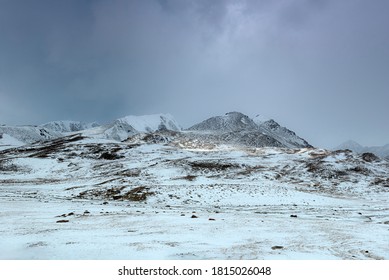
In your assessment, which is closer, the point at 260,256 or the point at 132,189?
the point at 260,256

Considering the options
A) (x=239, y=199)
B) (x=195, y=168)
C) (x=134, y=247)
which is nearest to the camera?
(x=134, y=247)

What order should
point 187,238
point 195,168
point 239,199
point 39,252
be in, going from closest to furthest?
point 39,252 → point 187,238 → point 239,199 → point 195,168

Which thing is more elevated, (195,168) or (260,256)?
(195,168)

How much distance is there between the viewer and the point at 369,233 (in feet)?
44.2

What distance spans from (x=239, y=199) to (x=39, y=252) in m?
27.1

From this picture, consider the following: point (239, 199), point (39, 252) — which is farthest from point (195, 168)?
point (39, 252)
